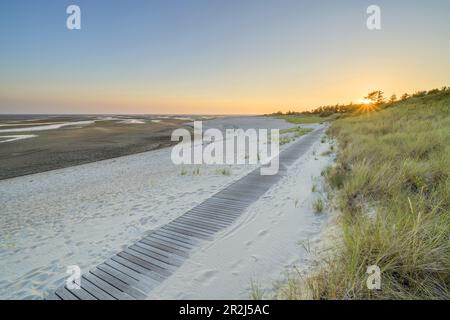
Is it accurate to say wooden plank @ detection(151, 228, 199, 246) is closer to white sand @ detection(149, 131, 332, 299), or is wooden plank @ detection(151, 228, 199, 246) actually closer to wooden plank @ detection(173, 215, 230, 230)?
white sand @ detection(149, 131, 332, 299)

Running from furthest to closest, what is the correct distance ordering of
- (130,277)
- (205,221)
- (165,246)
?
(205,221), (165,246), (130,277)

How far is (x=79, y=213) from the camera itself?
555 centimetres

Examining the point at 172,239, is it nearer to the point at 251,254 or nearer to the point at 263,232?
the point at 251,254

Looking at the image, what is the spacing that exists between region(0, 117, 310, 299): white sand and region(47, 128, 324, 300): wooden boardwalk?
0.30 meters

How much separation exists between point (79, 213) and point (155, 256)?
3.52m

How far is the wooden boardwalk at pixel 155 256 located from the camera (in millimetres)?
2748

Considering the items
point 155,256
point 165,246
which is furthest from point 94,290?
point 165,246

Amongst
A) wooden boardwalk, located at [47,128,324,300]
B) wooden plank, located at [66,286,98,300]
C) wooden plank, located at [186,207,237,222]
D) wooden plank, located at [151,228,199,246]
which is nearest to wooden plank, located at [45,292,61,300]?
wooden boardwalk, located at [47,128,324,300]

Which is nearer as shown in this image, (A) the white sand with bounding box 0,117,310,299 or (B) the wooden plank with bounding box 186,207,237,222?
(A) the white sand with bounding box 0,117,310,299

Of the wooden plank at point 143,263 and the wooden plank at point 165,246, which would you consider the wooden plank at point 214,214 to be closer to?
the wooden plank at point 165,246

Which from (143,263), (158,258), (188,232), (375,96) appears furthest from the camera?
(375,96)

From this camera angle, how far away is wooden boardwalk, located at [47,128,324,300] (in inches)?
108
